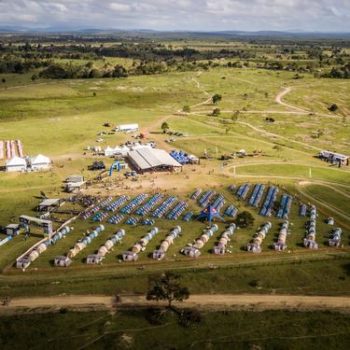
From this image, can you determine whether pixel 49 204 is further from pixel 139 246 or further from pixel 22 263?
pixel 139 246

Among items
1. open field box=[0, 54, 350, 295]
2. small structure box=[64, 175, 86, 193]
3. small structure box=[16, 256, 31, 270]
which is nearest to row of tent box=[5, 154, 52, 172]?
open field box=[0, 54, 350, 295]

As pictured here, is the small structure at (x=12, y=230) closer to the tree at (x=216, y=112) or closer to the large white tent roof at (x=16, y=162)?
the large white tent roof at (x=16, y=162)

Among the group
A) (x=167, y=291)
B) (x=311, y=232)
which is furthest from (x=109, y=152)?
(x=167, y=291)

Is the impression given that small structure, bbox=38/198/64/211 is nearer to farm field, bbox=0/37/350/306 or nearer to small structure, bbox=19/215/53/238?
farm field, bbox=0/37/350/306

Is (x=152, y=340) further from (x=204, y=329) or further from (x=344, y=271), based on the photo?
(x=344, y=271)

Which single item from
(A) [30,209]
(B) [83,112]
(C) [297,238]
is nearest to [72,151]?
(A) [30,209]
